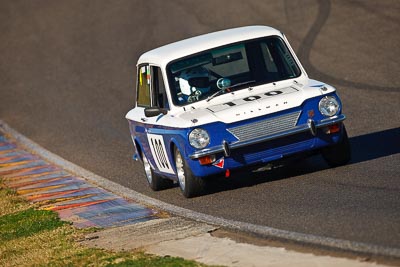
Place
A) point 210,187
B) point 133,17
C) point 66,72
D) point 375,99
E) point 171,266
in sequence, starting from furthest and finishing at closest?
1. point 133,17
2. point 66,72
3. point 375,99
4. point 210,187
5. point 171,266

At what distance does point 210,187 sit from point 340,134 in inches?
64.1

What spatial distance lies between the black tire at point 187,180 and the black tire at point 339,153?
4.38 ft

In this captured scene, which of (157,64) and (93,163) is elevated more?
(157,64)

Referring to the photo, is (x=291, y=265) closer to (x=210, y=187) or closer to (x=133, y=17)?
(x=210, y=187)

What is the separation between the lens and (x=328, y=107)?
10383mm

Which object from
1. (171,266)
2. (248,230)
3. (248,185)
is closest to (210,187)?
(248,185)

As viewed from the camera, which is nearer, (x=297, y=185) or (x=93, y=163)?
(x=297, y=185)

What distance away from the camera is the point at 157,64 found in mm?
11523

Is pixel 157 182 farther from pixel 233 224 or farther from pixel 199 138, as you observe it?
pixel 233 224

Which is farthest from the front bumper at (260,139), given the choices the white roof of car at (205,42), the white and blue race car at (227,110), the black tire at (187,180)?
the white roof of car at (205,42)

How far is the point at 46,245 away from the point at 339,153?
129 inches

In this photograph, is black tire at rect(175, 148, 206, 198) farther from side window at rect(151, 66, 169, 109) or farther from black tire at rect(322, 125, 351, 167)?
black tire at rect(322, 125, 351, 167)

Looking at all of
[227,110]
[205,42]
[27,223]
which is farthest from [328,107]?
[27,223]

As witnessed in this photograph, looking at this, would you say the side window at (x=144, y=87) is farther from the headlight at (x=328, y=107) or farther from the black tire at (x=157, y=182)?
the headlight at (x=328, y=107)
